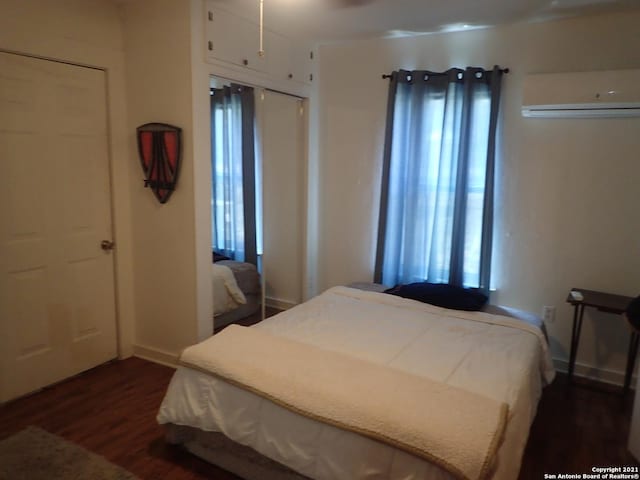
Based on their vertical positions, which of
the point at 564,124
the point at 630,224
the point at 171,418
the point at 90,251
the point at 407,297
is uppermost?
the point at 564,124

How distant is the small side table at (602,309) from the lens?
2.76 m

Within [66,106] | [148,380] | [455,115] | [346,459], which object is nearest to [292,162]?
[455,115]

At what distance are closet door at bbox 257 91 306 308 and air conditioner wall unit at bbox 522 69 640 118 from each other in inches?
70.4

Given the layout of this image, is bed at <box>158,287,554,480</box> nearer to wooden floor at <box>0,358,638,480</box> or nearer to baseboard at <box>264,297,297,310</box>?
wooden floor at <box>0,358,638,480</box>

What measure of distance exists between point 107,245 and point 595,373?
3.52m

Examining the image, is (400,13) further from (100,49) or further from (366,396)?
(366,396)

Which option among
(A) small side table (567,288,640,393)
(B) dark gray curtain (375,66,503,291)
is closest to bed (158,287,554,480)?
(A) small side table (567,288,640,393)

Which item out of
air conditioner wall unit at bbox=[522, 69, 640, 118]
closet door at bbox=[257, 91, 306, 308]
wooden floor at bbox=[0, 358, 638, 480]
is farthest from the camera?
closet door at bbox=[257, 91, 306, 308]

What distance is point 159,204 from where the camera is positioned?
309 cm

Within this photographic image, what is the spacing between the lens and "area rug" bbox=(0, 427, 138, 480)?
2.07m

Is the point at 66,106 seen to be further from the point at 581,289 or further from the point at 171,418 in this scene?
the point at 581,289

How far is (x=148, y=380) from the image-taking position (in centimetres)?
301

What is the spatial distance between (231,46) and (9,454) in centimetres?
266

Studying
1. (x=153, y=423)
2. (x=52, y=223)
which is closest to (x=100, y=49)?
(x=52, y=223)
